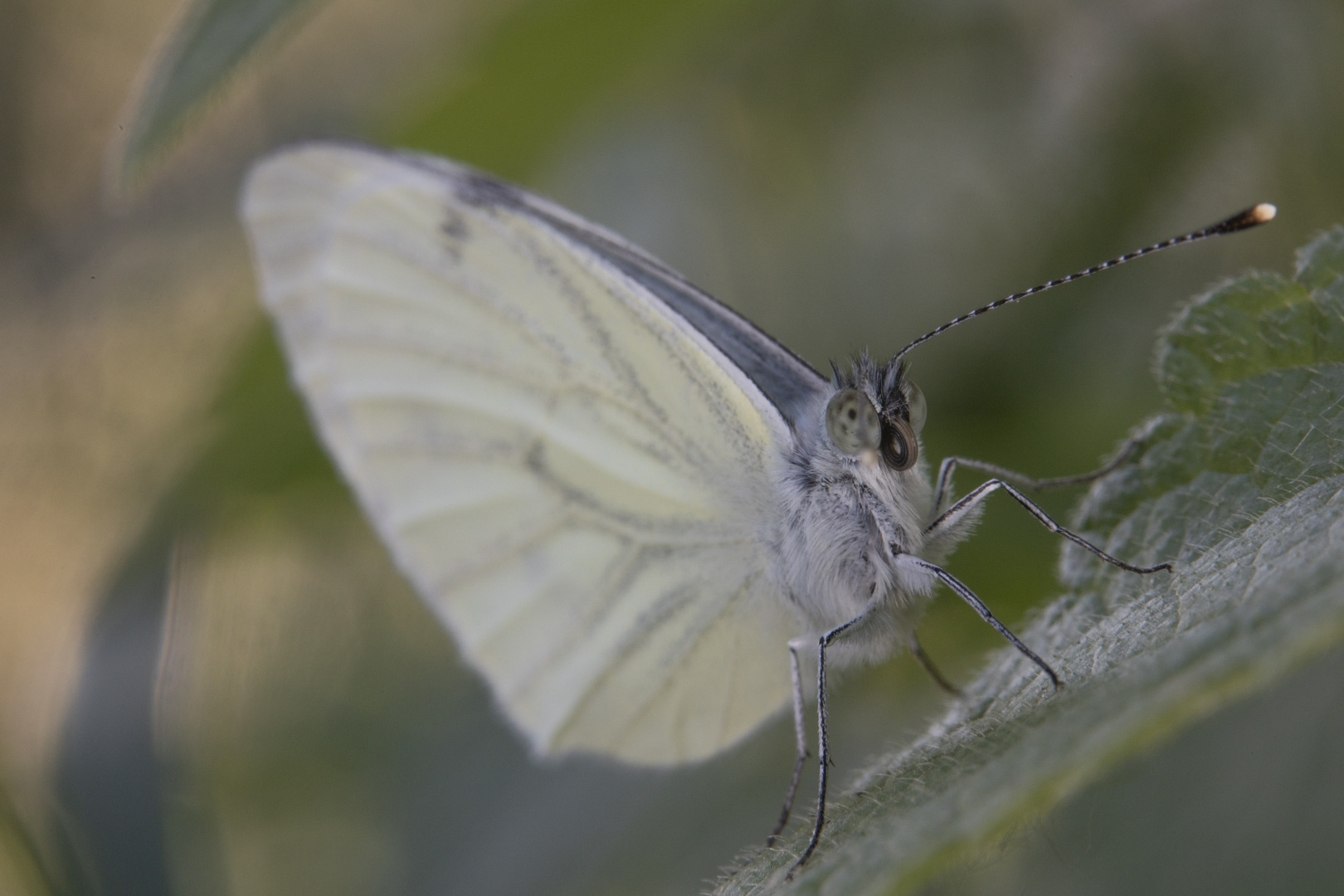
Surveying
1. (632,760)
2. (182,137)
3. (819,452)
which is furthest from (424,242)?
(632,760)

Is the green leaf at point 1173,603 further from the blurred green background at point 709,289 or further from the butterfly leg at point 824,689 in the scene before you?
the blurred green background at point 709,289

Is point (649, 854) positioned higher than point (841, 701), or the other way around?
point (841, 701)

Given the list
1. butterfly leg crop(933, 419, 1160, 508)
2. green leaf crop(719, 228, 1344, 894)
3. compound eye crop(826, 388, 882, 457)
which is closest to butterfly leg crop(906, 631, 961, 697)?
green leaf crop(719, 228, 1344, 894)

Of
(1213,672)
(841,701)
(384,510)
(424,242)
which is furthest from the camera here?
(841,701)

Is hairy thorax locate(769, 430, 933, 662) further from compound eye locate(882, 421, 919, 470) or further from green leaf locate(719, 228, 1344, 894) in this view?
green leaf locate(719, 228, 1344, 894)

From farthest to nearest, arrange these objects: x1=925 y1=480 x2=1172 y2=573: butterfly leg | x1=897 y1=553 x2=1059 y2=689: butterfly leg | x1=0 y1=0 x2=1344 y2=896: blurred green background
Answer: x1=0 y1=0 x2=1344 y2=896: blurred green background, x1=925 y1=480 x2=1172 y2=573: butterfly leg, x1=897 y1=553 x2=1059 y2=689: butterfly leg

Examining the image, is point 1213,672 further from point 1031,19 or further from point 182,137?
point 1031,19

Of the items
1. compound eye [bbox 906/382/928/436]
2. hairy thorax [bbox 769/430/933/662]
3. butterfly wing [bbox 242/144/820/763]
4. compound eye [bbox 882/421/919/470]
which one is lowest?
butterfly wing [bbox 242/144/820/763]
